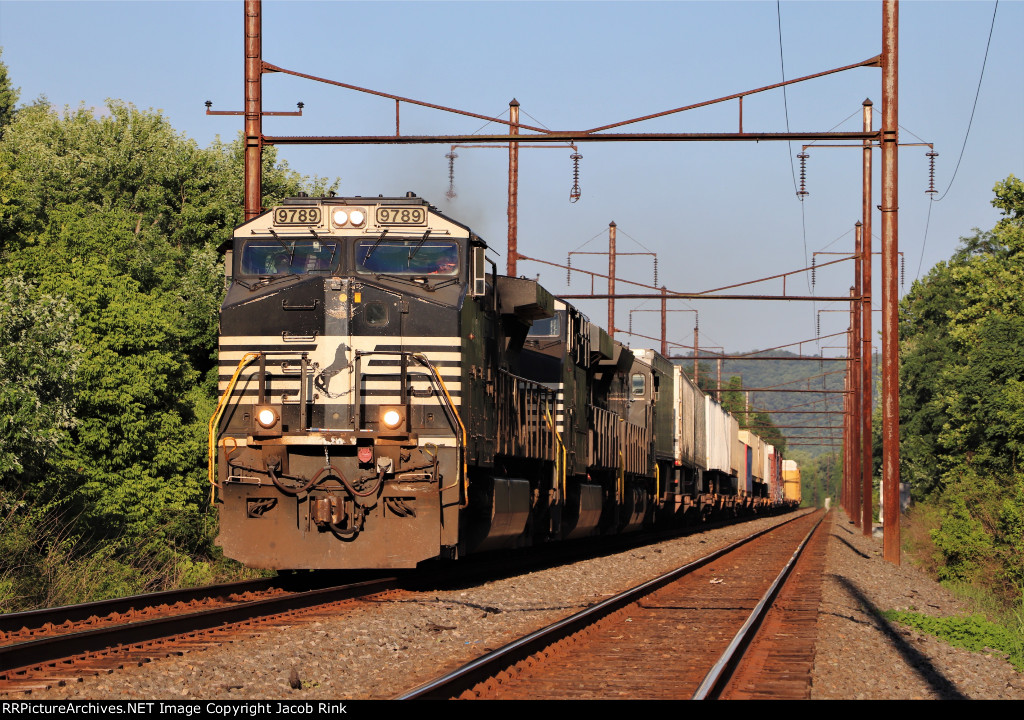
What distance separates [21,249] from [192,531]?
7.73m

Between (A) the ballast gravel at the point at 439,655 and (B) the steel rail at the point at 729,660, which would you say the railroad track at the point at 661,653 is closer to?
(B) the steel rail at the point at 729,660

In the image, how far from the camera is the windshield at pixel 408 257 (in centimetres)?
1316

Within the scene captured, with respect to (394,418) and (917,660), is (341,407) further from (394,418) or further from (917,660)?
(917,660)

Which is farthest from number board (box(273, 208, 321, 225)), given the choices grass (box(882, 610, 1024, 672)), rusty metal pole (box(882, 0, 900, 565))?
rusty metal pole (box(882, 0, 900, 565))

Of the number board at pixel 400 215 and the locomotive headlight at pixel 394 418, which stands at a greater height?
the number board at pixel 400 215

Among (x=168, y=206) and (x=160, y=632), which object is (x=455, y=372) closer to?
(x=160, y=632)

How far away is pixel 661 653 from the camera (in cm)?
960

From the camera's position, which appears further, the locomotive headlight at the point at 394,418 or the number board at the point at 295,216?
the number board at the point at 295,216

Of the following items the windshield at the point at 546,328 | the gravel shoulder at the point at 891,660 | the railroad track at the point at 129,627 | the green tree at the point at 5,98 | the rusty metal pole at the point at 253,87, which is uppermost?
the green tree at the point at 5,98

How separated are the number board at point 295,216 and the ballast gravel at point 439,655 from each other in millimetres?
4537

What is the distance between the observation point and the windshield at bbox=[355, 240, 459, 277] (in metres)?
13.2

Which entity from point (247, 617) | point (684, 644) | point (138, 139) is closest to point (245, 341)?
point (247, 617)

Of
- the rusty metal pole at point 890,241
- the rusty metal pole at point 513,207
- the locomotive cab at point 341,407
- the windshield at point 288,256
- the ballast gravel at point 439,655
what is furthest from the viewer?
the rusty metal pole at point 513,207

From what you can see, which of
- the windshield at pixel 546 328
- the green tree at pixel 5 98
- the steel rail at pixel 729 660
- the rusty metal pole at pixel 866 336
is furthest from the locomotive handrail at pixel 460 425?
the green tree at pixel 5 98
